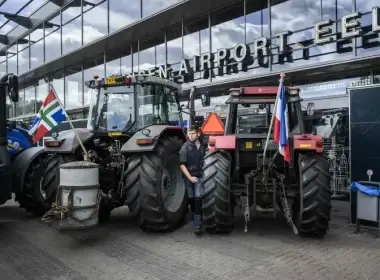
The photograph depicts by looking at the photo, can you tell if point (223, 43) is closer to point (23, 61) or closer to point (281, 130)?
point (281, 130)

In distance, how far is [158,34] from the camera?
16.5 metres

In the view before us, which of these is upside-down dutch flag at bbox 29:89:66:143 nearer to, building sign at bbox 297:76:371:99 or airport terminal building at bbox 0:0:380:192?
airport terminal building at bbox 0:0:380:192

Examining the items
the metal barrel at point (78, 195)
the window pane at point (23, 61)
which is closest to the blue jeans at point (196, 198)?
the metal barrel at point (78, 195)

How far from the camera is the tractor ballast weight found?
230 inches

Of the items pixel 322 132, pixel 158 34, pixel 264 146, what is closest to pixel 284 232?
pixel 264 146

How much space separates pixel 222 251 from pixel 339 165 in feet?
18.4

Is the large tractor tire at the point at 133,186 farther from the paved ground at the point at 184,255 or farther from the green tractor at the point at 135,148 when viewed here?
the paved ground at the point at 184,255

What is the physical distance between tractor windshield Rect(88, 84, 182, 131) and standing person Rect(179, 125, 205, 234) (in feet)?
3.69

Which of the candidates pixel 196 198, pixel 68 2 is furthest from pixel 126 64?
pixel 196 198

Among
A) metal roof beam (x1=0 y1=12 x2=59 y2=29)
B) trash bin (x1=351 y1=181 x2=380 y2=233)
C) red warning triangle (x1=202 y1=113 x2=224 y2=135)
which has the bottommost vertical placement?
trash bin (x1=351 y1=181 x2=380 y2=233)

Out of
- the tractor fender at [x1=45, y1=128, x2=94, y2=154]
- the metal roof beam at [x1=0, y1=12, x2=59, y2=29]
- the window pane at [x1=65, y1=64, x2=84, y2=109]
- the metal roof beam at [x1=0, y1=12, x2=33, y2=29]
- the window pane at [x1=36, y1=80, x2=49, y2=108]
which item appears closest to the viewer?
the tractor fender at [x1=45, y1=128, x2=94, y2=154]

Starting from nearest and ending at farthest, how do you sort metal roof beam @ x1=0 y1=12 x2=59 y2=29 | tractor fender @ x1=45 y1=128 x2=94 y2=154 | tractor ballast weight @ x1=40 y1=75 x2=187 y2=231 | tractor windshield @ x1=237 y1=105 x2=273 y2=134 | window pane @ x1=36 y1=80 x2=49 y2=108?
tractor ballast weight @ x1=40 y1=75 x2=187 y2=231, tractor fender @ x1=45 y1=128 x2=94 y2=154, tractor windshield @ x1=237 y1=105 x2=273 y2=134, metal roof beam @ x1=0 y1=12 x2=59 y2=29, window pane @ x1=36 y1=80 x2=49 y2=108


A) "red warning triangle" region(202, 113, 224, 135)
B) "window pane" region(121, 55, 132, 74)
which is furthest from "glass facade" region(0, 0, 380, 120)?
"red warning triangle" region(202, 113, 224, 135)

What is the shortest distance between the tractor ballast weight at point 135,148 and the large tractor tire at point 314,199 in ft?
6.73
